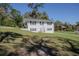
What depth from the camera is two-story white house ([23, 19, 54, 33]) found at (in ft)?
8.06

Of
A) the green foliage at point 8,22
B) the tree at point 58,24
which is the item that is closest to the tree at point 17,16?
the green foliage at point 8,22

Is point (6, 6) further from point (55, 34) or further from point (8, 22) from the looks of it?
point (55, 34)

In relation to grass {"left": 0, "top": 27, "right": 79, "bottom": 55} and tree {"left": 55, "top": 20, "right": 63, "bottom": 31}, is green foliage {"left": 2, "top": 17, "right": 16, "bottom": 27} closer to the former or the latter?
grass {"left": 0, "top": 27, "right": 79, "bottom": 55}

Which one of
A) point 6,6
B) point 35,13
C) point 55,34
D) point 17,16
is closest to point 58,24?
point 55,34

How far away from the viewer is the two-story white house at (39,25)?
246cm

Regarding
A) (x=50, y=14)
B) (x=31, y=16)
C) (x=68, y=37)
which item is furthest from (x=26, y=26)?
(x=68, y=37)

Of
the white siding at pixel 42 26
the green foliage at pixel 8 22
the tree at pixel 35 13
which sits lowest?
the white siding at pixel 42 26

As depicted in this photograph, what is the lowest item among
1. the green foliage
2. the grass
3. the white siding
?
the grass

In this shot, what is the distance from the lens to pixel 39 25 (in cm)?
246

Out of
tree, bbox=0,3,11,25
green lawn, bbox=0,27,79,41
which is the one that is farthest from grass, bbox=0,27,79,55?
tree, bbox=0,3,11,25

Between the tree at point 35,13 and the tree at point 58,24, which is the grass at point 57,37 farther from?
the tree at point 35,13

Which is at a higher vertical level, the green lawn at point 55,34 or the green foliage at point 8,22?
the green foliage at point 8,22

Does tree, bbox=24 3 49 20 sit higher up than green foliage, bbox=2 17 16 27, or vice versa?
tree, bbox=24 3 49 20

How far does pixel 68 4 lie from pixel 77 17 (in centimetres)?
15
